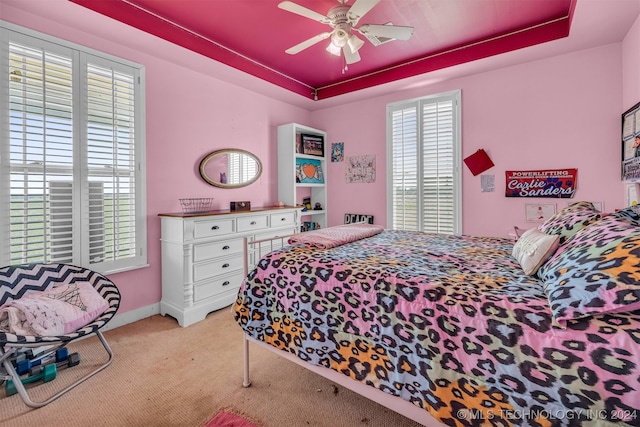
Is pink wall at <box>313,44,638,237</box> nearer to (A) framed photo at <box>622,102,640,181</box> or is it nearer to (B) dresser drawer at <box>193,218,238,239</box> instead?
(A) framed photo at <box>622,102,640,181</box>

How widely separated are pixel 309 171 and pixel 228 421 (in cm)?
336

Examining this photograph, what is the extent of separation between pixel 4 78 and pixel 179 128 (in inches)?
50.0

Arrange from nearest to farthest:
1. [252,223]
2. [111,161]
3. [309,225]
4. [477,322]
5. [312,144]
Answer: [477,322], [111,161], [252,223], [312,144], [309,225]

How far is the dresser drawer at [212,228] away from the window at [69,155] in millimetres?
524

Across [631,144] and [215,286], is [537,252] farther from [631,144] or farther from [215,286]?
[215,286]

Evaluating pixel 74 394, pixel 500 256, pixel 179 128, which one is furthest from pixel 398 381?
pixel 179 128

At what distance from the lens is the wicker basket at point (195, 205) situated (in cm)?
315

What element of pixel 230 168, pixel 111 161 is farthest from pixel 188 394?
pixel 230 168

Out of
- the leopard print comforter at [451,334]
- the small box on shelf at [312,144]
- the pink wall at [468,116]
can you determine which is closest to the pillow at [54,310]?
the pink wall at [468,116]

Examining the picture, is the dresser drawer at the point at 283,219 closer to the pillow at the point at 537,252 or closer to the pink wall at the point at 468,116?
the pink wall at the point at 468,116

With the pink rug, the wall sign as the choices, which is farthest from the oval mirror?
the wall sign

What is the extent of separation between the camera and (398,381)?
1250 mm

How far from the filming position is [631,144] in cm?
243

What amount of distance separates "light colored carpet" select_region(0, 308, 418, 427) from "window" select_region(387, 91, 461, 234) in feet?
8.12
